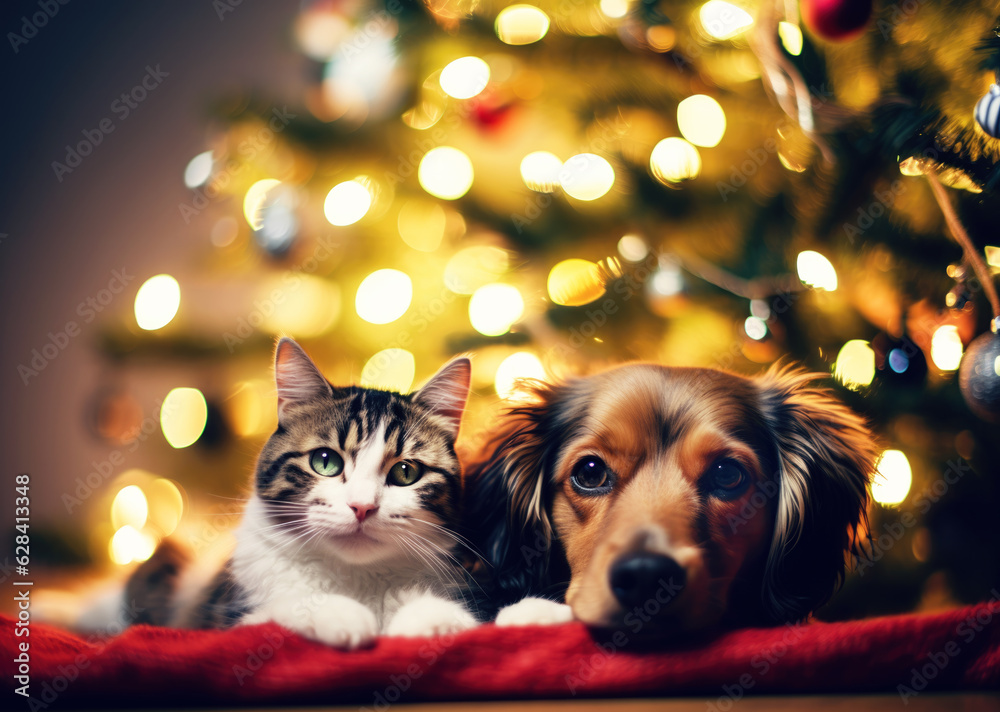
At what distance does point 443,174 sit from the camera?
4.04 feet

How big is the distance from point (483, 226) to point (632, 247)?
309 mm

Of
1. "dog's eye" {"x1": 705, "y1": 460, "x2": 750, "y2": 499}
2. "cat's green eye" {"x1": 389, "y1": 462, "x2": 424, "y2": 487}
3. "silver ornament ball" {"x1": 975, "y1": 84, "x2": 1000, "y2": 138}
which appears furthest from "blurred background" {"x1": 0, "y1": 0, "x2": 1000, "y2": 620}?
"dog's eye" {"x1": 705, "y1": 460, "x2": 750, "y2": 499}

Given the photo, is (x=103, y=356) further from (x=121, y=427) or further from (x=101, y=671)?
(x=101, y=671)

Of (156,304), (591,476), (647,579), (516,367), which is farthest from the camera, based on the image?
(156,304)

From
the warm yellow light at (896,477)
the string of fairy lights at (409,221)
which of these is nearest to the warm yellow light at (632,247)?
the string of fairy lights at (409,221)

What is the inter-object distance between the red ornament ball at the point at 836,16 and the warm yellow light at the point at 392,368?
32.9 inches

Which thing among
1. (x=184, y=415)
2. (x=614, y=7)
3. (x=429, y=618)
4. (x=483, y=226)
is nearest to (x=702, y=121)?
(x=614, y=7)

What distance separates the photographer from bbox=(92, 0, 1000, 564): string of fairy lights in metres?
1.09

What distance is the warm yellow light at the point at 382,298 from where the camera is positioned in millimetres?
1191

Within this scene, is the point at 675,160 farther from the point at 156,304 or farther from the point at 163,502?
the point at 163,502

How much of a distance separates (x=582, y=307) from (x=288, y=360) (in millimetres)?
535

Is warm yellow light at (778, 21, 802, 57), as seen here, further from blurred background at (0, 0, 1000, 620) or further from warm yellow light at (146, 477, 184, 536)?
warm yellow light at (146, 477, 184, 536)

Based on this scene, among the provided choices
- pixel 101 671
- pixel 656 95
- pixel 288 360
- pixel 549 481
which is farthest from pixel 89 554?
pixel 656 95

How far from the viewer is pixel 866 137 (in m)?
0.83
